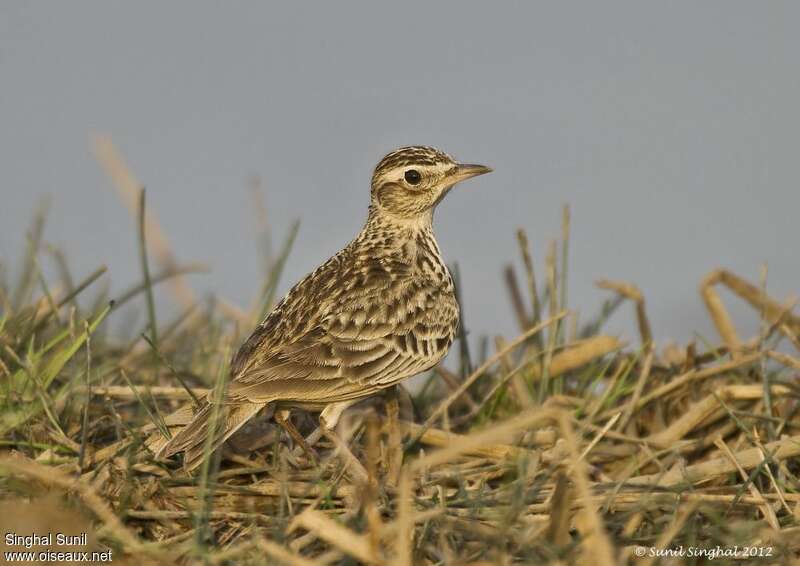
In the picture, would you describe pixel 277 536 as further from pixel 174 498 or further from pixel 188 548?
pixel 174 498

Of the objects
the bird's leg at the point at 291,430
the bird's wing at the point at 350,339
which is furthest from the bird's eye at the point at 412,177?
the bird's leg at the point at 291,430

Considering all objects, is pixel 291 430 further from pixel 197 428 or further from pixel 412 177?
pixel 412 177

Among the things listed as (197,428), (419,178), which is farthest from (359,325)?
(419,178)

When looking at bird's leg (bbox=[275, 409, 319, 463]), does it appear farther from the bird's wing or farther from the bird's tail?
the bird's tail

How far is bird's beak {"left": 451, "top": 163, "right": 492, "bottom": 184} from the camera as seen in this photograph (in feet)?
27.9

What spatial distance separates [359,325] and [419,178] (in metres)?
1.61

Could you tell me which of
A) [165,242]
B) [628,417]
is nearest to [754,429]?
[628,417]

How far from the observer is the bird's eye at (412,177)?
8516 mm

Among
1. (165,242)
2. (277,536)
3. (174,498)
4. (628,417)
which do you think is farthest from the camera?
(165,242)

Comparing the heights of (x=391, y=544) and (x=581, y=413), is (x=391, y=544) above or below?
below

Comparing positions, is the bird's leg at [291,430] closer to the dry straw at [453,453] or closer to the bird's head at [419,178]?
the dry straw at [453,453]

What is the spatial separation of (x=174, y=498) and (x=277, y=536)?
3.58 feet

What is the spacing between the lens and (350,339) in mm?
7184

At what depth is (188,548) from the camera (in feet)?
17.3
